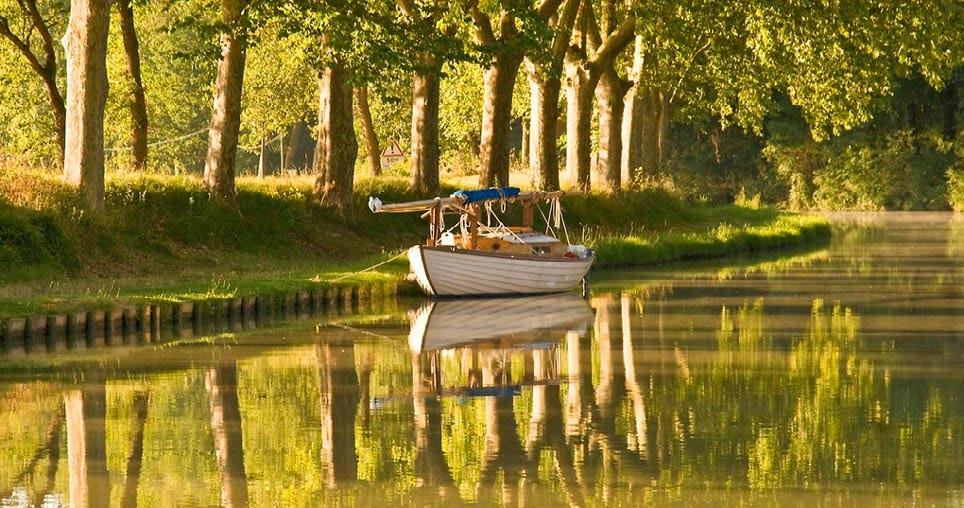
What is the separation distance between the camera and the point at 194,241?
1401 inches

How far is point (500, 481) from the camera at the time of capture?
14156 mm

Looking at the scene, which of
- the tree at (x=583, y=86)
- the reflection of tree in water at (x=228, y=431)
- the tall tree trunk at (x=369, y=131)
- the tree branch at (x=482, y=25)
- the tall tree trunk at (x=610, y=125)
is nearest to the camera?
the reflection of tree in water at (x=228, y=431)

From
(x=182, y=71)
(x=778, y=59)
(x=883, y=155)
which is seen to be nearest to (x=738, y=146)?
(x=883, y=155)

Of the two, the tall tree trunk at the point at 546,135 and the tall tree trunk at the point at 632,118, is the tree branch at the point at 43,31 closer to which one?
the tall tree trunk at the point at 546,135

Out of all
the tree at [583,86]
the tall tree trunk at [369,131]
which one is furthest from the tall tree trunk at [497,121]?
the tall tree trunk at [369,131]

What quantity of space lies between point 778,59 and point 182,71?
1852 inches

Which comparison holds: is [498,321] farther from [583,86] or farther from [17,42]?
[583,86]

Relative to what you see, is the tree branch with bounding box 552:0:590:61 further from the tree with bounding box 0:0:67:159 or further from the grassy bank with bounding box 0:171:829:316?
the tree with bounding box 0:0:67:159

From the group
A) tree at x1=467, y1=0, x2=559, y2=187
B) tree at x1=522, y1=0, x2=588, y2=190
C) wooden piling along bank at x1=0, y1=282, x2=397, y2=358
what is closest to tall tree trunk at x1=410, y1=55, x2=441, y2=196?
tree at x1=467, y1=0, x2=559, y2=187

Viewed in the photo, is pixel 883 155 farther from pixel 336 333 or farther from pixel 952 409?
pixel 952 409

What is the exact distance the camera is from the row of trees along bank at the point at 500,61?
34750 millimetres

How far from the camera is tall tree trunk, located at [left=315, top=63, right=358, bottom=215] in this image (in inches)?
1564

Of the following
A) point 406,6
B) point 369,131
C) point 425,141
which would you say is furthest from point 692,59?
point 406,6

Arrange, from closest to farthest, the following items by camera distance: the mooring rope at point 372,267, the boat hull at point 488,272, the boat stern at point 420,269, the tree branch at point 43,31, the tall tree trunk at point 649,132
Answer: the mooring rope at point 372,267, the boat stern at point 420,269, the boat hull at point 488,272, the tree branch at point 43,31, the tall tree trunk at point 649,132
